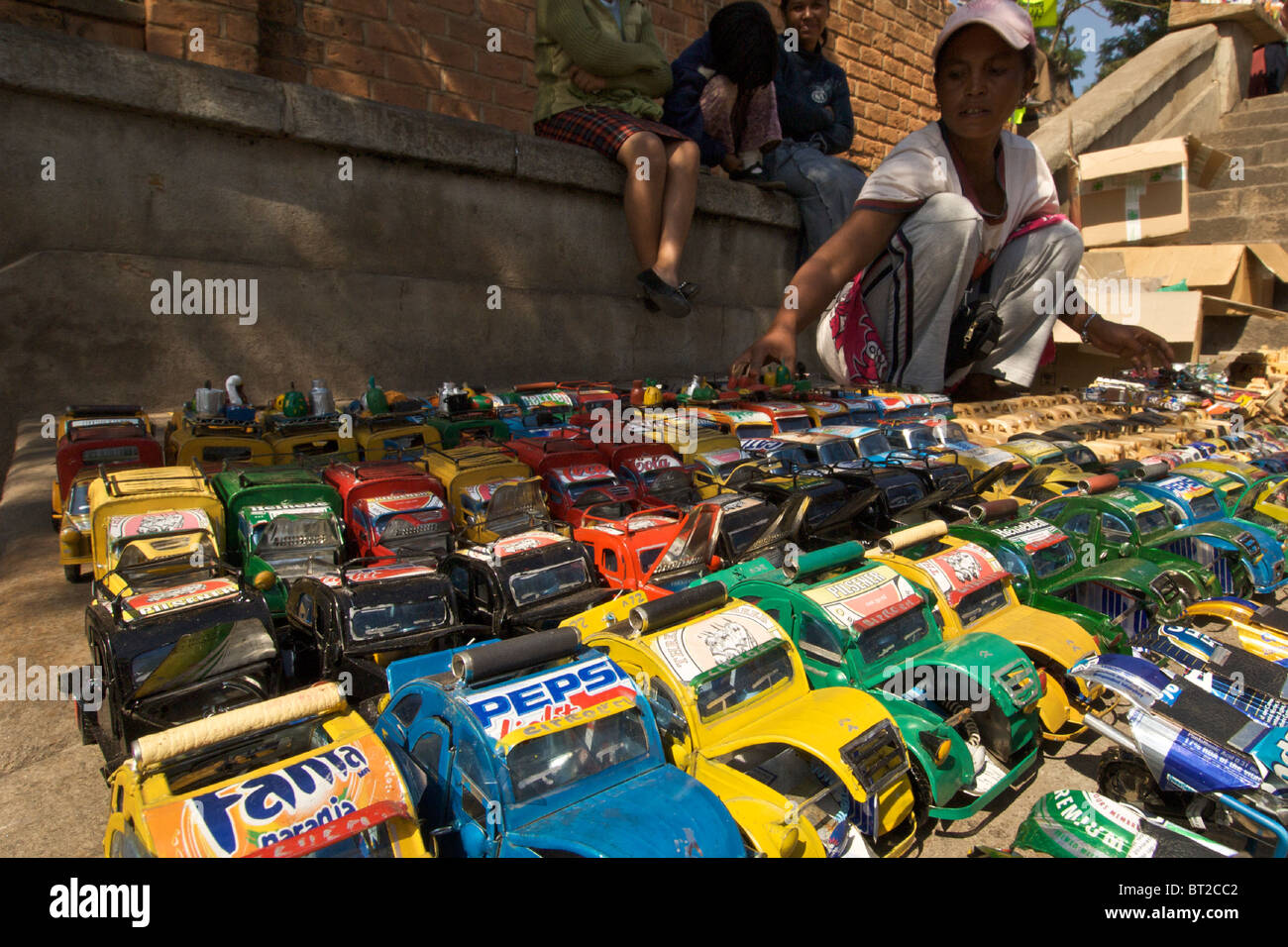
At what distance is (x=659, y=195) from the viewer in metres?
8.65

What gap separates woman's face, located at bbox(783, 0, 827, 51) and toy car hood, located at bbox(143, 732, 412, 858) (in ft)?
34.9

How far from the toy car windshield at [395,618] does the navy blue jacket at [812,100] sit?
937cm

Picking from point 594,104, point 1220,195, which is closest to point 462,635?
point 594,104

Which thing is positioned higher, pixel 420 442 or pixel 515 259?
pixel 515 259

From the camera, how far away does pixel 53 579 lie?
14.9ft

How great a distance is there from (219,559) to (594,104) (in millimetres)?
6649

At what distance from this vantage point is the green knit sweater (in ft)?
27.1

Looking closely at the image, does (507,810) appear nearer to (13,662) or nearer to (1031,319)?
(13,662)

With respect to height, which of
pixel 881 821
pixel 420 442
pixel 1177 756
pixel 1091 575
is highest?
pixel 420 442

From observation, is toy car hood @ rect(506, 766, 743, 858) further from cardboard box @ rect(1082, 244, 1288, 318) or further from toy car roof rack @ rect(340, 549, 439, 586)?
cardboard box @ rect(1082, 244, 1288, 318)

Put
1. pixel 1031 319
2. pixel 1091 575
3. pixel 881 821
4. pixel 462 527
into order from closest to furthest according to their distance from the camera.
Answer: pixel 881 821, pixel 1091 575, pixel 462 527, pixel 1031 319

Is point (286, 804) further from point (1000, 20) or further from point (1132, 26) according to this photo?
point (1132, 26)

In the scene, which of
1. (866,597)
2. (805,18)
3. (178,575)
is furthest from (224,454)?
(805,18)

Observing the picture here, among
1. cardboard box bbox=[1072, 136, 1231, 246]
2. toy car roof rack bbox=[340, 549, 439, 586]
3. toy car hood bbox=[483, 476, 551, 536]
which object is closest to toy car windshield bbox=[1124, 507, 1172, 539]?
toy car hood bbox=[483, 476, 551, 536]
